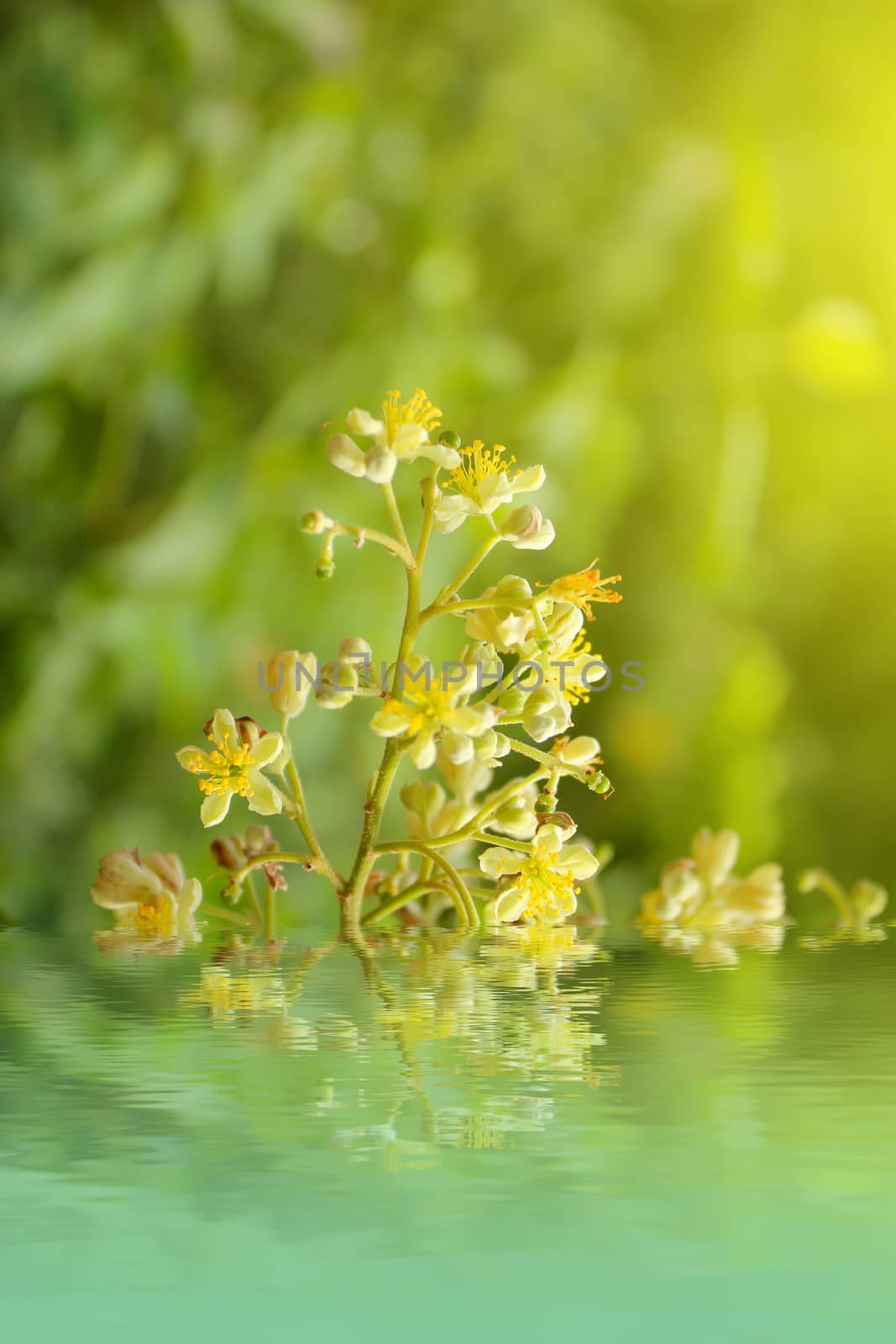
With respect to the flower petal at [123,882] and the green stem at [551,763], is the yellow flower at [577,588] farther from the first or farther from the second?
the flower petal at [123,882]

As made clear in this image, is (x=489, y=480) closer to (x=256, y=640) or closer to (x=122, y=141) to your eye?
(x=256, y=640)

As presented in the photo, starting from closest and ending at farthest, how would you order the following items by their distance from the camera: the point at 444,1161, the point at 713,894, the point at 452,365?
1. the point at 444,1161
2. the point at 713,894
3. the point at 452,365

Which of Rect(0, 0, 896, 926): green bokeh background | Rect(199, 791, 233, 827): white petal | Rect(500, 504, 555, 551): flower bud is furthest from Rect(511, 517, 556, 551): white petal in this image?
Rect(0, 0, 896, 926): green bokeh background

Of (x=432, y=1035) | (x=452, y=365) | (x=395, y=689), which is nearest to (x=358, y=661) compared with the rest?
(x=395, y=689)

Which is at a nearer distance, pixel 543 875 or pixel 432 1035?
pixel 432 1035

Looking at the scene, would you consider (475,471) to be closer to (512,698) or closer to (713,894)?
(512,698)

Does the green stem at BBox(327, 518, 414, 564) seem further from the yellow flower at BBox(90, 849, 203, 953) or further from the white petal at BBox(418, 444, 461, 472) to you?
the yellow flower at BBox(90, 849, 203, 953)
